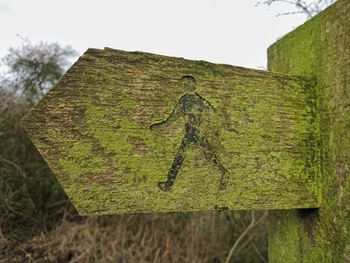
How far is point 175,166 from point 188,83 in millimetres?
208

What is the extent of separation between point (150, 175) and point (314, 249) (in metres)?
0.53

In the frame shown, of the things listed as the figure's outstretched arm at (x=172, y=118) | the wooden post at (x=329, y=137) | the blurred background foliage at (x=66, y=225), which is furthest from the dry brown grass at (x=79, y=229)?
the figure's outstretched arm at (x=172, y=118)

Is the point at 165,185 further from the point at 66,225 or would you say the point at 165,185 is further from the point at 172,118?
the point at 66,225

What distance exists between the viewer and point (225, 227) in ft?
16.4

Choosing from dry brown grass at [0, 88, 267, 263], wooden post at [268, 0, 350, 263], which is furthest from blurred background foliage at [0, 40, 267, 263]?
wooden post at [268, 0, 350, 263]

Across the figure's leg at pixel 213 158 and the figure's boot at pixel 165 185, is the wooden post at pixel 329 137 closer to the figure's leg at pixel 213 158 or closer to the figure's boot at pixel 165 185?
the figure's leg at pixel 213 158

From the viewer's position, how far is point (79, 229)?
4.04 metres

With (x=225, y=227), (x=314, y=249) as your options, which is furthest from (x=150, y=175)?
(x=225, y=227)

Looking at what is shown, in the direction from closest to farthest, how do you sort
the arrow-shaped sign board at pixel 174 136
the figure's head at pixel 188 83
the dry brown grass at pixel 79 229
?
the arrow-shaped sign board at pixel 174 136, the figure's head at pixel 188 83, the dry brown grass at pixel 79 229

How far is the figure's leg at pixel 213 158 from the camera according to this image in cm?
96

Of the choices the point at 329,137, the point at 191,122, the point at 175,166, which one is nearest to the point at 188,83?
the point at 191,122

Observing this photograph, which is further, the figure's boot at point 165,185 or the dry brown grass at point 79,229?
the dry brown grass at point 79,229

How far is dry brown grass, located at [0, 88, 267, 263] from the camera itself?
12.4ft

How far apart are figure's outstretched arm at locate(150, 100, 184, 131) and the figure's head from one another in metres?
0.04
